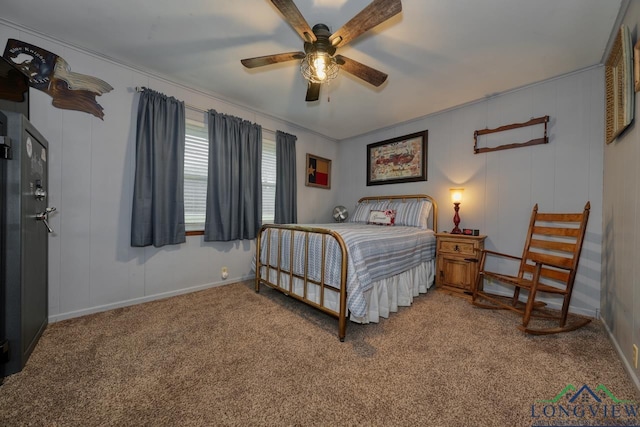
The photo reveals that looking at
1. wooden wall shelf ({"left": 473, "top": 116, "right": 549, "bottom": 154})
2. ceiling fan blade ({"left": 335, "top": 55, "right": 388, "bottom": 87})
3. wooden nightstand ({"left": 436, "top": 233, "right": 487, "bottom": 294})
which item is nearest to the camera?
ceiling fan blade ({"left": 335, "top": 55, "right": 388, "bottom": 87})

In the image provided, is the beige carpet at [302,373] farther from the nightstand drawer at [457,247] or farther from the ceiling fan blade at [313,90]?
the ceiling fan blade at [313,90]

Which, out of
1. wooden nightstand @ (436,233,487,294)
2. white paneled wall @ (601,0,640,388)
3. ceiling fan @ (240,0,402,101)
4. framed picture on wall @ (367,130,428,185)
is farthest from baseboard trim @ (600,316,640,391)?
ceiling fan @ (240,0,402,101)

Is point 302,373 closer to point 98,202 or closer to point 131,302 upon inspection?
point 131,302

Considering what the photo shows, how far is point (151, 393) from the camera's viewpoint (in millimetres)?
1278

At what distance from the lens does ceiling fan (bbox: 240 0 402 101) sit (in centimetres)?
132

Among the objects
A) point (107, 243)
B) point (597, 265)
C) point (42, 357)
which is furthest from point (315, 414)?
point (597, 265)

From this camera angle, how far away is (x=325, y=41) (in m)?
1.65

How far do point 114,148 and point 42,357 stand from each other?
1786 millimetres

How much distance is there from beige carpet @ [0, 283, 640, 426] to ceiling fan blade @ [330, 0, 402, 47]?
82.3 inches

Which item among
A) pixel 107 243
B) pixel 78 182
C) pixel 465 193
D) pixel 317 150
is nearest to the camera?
pixel 78 182

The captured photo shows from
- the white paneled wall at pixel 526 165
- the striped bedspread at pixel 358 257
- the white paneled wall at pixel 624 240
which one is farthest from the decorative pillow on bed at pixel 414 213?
the white paneled wall at pixel 624 240

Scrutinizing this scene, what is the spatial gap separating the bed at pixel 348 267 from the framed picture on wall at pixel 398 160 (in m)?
0.74

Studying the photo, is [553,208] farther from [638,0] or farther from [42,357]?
[42,357]

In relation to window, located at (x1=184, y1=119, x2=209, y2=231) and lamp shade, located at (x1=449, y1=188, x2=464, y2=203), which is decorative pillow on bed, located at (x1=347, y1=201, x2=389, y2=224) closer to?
lamp shade, located at (x1=449, y1=188, x2=464, y2=203)
